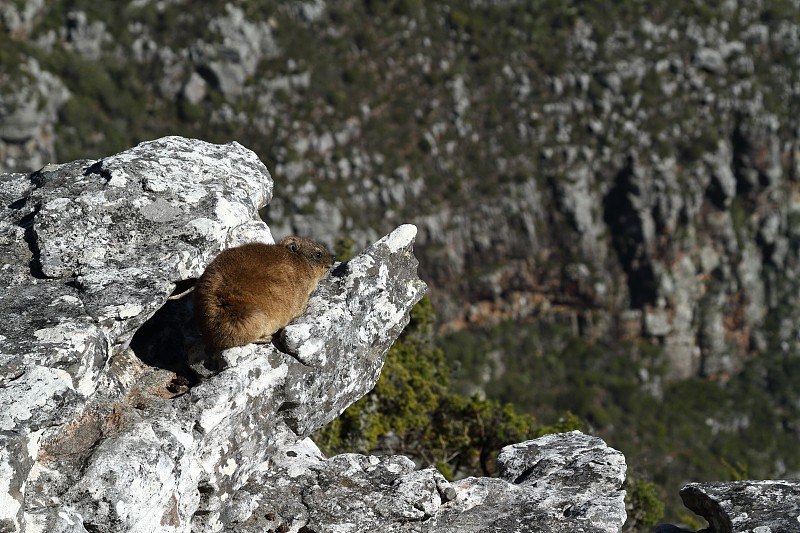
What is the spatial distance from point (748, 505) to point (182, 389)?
4.96 meters

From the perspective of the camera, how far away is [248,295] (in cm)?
834

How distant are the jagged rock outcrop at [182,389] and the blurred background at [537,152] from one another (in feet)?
145

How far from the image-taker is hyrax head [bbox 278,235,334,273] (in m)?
9.46

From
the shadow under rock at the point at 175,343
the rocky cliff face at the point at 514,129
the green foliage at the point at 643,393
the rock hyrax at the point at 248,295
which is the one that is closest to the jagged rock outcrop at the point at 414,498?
the shadow under rock at the point at 175,343

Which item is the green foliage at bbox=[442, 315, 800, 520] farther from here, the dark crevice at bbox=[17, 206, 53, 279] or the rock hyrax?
the dark crevice at bbox=[17, 206, 53, 279]

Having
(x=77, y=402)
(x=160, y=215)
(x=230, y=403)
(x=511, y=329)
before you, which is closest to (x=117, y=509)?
(x=77, y=402)

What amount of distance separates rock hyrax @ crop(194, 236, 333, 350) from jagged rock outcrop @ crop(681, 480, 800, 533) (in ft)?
13.2

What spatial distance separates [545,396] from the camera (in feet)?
200

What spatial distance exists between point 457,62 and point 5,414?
204 feet

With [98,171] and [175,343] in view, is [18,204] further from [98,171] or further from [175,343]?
[175,343]

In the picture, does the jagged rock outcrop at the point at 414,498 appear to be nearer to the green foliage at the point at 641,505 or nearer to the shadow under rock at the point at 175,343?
the shadow under rock at the point at 175,343

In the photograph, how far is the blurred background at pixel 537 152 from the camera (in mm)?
57188

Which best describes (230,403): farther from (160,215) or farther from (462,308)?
(462,308)

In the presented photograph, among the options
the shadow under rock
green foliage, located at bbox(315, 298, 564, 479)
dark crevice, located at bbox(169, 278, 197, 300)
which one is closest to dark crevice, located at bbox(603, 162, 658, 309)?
green foliage, located at bbox(315, 298, 564, 479)
